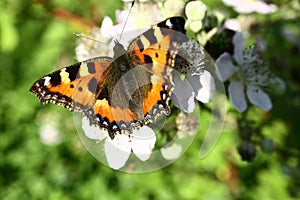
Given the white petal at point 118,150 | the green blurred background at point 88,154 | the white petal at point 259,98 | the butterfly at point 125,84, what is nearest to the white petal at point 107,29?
the butterfly at point 125,84

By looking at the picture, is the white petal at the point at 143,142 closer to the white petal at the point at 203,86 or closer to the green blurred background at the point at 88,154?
the white petal at the point at 203,86

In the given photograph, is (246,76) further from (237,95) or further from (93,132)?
(93,132)

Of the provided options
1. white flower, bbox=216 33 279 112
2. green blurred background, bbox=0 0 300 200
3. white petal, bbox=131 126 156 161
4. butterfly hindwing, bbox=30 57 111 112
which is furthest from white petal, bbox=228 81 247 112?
green blurred background, bbox=0 0 300 200

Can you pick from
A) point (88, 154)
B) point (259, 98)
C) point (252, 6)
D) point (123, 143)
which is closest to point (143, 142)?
point (123, 143)

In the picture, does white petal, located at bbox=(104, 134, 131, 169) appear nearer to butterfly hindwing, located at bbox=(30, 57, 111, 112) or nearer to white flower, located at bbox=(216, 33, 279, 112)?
butterfly hindwing, located at bbox=(30, 57, 111, 112)

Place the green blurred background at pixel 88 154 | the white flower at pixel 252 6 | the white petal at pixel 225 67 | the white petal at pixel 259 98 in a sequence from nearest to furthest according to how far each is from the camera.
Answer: the white petal at pixel 225 67
the white petal at pixel 259 98
the white flower at pixel 252 6
the green blurred background at pixel 88 154

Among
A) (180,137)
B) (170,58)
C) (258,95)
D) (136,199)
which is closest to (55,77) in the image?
(170,58)
